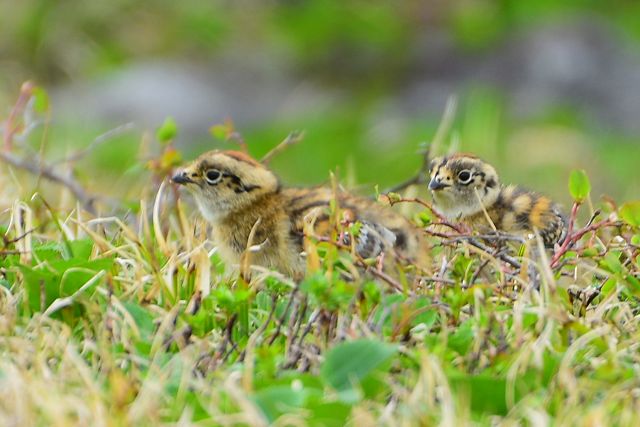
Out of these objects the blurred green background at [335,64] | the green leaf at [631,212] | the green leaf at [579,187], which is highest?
the blurred green background at [335,64]

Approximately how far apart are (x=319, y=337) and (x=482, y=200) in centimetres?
160

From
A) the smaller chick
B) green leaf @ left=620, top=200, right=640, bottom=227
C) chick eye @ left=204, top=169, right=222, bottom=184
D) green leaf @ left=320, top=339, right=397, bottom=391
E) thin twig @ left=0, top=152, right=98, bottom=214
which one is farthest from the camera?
thin twig @ left=0, top=152, right=98, bottom=214

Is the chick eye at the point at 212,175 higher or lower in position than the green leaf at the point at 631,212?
lower

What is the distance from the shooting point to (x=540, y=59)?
1591 centimetres

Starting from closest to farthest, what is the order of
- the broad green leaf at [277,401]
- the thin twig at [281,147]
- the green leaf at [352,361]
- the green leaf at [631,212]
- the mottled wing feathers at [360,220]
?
the broad green leaf at [277,401] → the green leaf at [352,361] → the green leaf at [631,212] → the mottled wing feathers at [360,220] → the thin twig at [281,147]

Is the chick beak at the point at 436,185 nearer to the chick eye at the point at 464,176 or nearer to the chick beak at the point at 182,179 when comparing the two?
the chick eye at the point at 464,176

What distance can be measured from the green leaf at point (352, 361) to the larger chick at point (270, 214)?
Answer: 2.52 feet

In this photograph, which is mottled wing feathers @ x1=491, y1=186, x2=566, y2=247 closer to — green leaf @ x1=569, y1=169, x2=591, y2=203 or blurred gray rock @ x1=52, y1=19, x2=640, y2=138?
green leaf @ x1=569, y1=169, x2=591, y2=203

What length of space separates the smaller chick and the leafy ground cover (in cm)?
44

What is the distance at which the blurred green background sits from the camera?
14664 millimetres

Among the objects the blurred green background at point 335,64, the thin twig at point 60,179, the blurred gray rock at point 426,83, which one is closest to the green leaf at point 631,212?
the thin twig at point 60,179

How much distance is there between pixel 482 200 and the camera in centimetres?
519

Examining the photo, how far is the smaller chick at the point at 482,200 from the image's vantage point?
5.08 metres

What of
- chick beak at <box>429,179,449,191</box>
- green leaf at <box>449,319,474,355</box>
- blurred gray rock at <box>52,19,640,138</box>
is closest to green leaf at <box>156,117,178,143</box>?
chick beak at <box>429,179,449,191</box>
